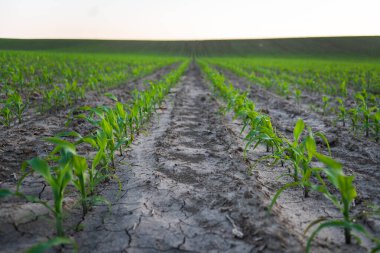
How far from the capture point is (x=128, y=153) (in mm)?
3656

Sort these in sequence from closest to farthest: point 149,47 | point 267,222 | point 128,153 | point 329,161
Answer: point 329,161 < point 267,222 < point 128,153 < point 149,47

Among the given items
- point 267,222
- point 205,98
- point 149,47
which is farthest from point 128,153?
point 149,47

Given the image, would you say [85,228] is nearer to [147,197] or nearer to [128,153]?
[147,197]

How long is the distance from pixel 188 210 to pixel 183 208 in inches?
2.0

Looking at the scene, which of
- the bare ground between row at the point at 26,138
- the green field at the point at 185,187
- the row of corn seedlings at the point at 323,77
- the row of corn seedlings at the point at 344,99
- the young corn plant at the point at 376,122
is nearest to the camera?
the green field at the point at 185,187

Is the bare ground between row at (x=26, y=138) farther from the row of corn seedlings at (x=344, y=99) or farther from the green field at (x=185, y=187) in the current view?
the row of corn seedlings at (x=344, y=99)

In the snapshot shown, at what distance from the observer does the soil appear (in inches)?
73.2

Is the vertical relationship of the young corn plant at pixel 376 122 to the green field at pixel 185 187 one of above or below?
above

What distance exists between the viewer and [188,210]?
233 cm

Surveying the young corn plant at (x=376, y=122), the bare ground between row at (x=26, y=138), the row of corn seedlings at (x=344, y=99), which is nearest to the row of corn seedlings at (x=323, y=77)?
the row of corn seedlings at (x=344, y=99)

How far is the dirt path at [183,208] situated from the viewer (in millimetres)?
1863

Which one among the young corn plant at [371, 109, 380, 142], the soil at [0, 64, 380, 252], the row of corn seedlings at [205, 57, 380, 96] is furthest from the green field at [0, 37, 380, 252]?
the row of corn seedlings at [205, 57, 380, 96]

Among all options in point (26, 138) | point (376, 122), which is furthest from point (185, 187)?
point (376, 122)

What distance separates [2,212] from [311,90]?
10383mm
